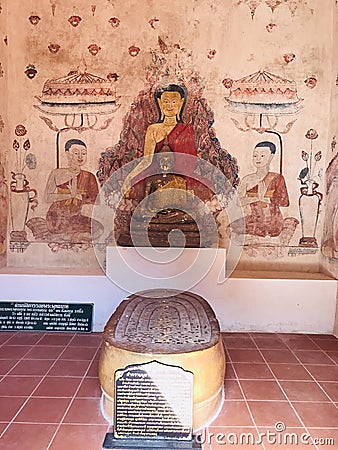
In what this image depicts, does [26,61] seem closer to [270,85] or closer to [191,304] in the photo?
[270,85]

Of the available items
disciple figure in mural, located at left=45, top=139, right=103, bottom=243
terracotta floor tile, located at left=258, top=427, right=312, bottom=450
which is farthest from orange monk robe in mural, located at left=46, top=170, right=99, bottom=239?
terracotta floor tile, located at left=258, top=427, right=312, bottom=450

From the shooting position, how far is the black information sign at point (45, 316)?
418 centimetres

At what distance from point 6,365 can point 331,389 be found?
2.60m

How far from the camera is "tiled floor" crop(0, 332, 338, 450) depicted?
232 cm

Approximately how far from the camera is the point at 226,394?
2.86 m

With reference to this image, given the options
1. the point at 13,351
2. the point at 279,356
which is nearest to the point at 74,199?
the point at 13,351

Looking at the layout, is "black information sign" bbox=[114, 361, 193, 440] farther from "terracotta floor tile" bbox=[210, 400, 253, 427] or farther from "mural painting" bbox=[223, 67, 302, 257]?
"mural painting" bbox=[223, 67, 302, 257]

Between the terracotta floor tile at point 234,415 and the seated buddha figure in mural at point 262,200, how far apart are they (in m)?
2.46

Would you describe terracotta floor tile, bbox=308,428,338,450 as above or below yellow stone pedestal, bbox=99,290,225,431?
below

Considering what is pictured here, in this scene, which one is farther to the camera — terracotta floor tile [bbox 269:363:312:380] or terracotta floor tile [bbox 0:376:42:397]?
terracotta floor tile [bbox 269:363:312:380]

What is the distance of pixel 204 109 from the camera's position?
15.8 feet

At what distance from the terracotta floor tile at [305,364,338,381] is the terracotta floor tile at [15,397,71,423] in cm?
197

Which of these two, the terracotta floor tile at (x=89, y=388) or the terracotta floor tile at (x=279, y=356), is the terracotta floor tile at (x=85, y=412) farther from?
the terracotta floor tile at (x=279, y=356)

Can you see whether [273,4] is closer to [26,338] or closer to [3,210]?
[3,210]
